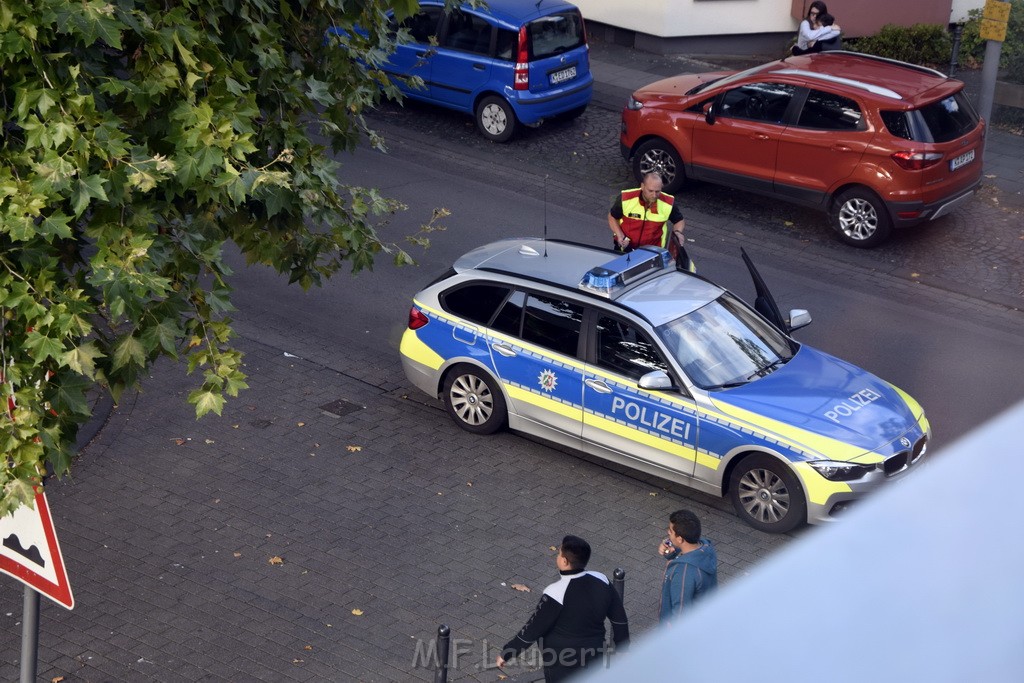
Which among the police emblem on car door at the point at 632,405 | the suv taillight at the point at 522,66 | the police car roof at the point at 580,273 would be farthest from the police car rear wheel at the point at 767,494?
the suv taillight at the point at 522,66

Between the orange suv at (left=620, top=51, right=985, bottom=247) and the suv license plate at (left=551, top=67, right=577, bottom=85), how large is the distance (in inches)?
79.6

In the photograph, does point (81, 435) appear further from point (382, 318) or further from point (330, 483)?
point (382, 318)

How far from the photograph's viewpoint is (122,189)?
520 cm

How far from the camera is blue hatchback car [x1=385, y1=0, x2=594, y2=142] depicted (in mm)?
16750

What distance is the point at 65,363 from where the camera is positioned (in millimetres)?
5027

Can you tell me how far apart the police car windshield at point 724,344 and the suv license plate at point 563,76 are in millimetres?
8379

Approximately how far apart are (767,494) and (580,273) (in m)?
2.29

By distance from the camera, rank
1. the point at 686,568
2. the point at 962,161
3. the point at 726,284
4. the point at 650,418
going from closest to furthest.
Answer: the point at 686,568, the point at 650,418, the point at 726,284, the point at 962,161

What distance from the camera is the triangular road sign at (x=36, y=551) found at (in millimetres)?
4914

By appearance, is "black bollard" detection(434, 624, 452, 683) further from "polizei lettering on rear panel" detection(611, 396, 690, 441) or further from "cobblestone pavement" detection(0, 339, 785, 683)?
"polizei lettering on rear panel" detection(611, 396, 690, 441)

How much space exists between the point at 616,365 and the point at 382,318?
3878mm

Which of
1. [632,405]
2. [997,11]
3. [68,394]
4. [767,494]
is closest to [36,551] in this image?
[68,394]

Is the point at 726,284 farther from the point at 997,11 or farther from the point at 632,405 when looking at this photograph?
the point at 997,11

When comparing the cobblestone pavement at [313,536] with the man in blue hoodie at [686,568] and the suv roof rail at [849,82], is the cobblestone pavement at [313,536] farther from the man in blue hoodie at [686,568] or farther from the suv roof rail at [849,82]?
the suv roof rail at [849,82]
